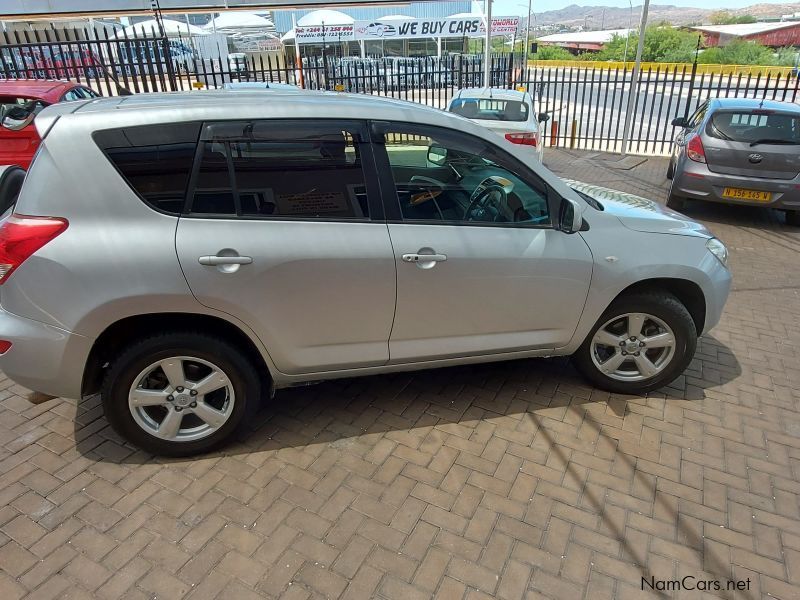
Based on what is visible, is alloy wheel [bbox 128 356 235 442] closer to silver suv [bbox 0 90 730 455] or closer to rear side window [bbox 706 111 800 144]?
silver suv [bbox 0 90 730 455]

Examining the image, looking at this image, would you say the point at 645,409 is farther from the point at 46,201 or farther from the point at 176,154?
the point at 46,201

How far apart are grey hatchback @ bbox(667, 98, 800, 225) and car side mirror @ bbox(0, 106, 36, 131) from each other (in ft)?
29.6

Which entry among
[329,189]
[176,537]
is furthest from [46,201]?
[176,537]

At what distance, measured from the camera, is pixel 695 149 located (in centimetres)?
711

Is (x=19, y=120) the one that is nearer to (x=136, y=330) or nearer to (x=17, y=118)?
(x=17, y=118)

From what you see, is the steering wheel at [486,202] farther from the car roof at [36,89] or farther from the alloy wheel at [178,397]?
the car roof at [36,89]

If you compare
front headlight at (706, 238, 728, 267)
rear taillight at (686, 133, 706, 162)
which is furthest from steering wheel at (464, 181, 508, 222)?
rear taillight at (686, 133, 706, 162)

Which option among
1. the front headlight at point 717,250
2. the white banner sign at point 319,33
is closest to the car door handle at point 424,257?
the front headlight at point 717,250

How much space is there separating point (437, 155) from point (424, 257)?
73 centimetres

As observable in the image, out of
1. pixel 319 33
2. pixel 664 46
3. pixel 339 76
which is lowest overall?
pixel 339 76

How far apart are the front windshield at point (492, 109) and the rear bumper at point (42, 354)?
7.41 meters

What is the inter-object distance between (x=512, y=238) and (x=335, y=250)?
99 centimetres

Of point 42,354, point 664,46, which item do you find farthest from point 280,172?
point 664,46

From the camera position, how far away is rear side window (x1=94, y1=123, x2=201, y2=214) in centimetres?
247
